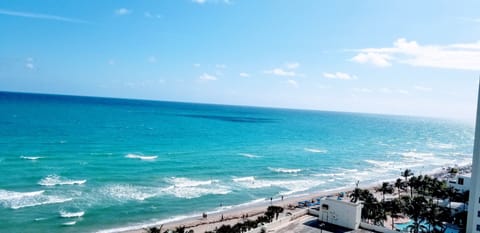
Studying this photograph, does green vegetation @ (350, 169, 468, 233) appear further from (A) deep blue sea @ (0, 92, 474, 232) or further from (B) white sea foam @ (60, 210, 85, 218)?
(B) white sea foam @ (60, 210, 85, 218)

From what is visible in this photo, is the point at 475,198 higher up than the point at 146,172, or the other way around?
the point at 475,198

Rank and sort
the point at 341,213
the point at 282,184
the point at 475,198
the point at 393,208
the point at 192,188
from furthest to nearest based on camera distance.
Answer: the point at 282,184 → the point at 192,188 → the point at 393,208 → the point at 475,198 → the point at 341,213

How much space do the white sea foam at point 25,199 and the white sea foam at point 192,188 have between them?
13.6 metres

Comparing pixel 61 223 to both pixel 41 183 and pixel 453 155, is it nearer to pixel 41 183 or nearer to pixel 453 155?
pixel 41 183

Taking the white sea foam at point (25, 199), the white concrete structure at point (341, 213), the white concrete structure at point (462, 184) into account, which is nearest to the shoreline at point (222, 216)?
the white sea foam at point (25, 199)

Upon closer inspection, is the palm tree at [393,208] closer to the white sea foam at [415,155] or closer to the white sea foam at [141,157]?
the white sea foam at [141,157]

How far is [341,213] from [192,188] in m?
28.5

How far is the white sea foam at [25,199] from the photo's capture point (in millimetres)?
39812

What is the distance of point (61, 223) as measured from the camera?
119ft

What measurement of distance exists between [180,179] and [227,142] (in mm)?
44107

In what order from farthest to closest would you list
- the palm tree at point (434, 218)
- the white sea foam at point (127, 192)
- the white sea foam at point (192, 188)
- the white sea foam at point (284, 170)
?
the white sea foam at point (284, 170) < the white sea foam at point (192, 188) < the white sea foam at point (127, 192) < the palm tree at point (434, 218)

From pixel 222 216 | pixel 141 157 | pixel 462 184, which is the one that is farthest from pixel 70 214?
pixel 462 184

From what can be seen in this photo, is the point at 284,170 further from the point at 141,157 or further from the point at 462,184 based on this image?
the point at 462,184

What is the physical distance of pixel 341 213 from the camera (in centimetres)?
2734
